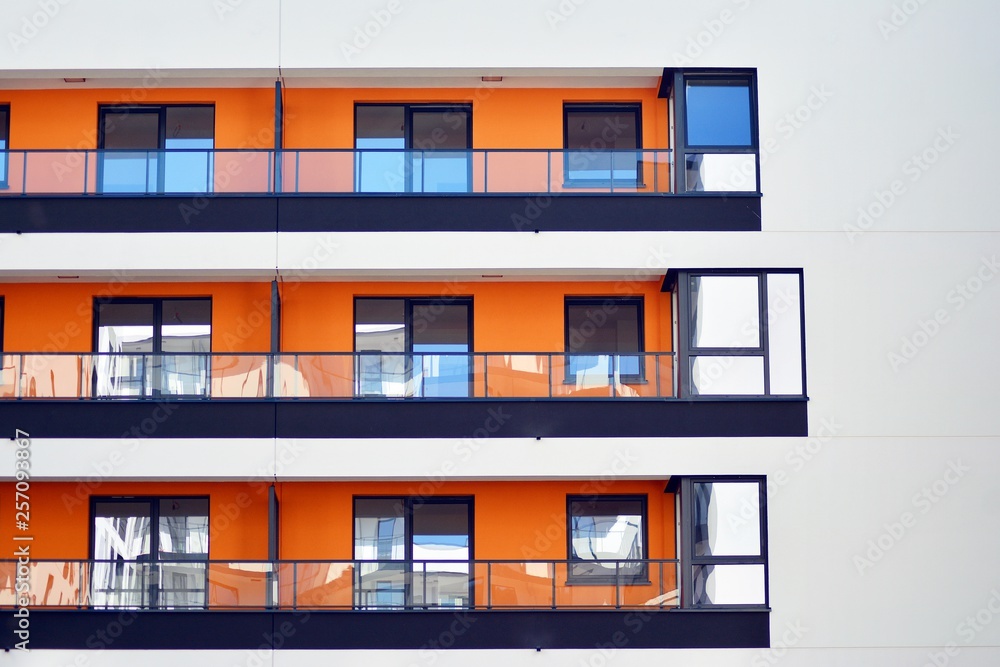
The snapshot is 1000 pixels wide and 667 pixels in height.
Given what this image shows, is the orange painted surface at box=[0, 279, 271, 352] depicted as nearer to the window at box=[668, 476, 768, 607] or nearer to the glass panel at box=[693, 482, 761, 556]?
the window at box=[668, 476, 768, 607]

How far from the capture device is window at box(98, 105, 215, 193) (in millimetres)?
16750

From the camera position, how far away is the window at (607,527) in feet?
56.3

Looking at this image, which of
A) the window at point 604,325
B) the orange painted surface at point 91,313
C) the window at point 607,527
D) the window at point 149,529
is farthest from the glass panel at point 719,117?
the window at point 149,529

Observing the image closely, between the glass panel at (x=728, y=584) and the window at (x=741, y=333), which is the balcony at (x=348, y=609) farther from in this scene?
the window at (x=741, y=333)

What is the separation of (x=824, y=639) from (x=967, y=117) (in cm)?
699

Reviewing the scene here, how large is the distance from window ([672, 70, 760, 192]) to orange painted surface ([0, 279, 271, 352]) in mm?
5951

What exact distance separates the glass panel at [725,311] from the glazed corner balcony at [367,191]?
0.71 m

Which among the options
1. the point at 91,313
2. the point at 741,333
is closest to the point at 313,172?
the point at 91,313

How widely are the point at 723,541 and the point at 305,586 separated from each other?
5.19 m

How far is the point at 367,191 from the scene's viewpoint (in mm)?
16688

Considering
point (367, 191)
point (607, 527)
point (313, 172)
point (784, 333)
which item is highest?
point (313, 172)

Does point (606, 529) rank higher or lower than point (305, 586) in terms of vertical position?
higher

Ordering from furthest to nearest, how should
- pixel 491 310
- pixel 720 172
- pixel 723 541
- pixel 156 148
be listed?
1. pixel 156 148
2. pixel 491 310
3. pixel 720 172
4. pixel 723 541

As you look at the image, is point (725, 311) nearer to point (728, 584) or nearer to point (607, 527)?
point (607, 527)
